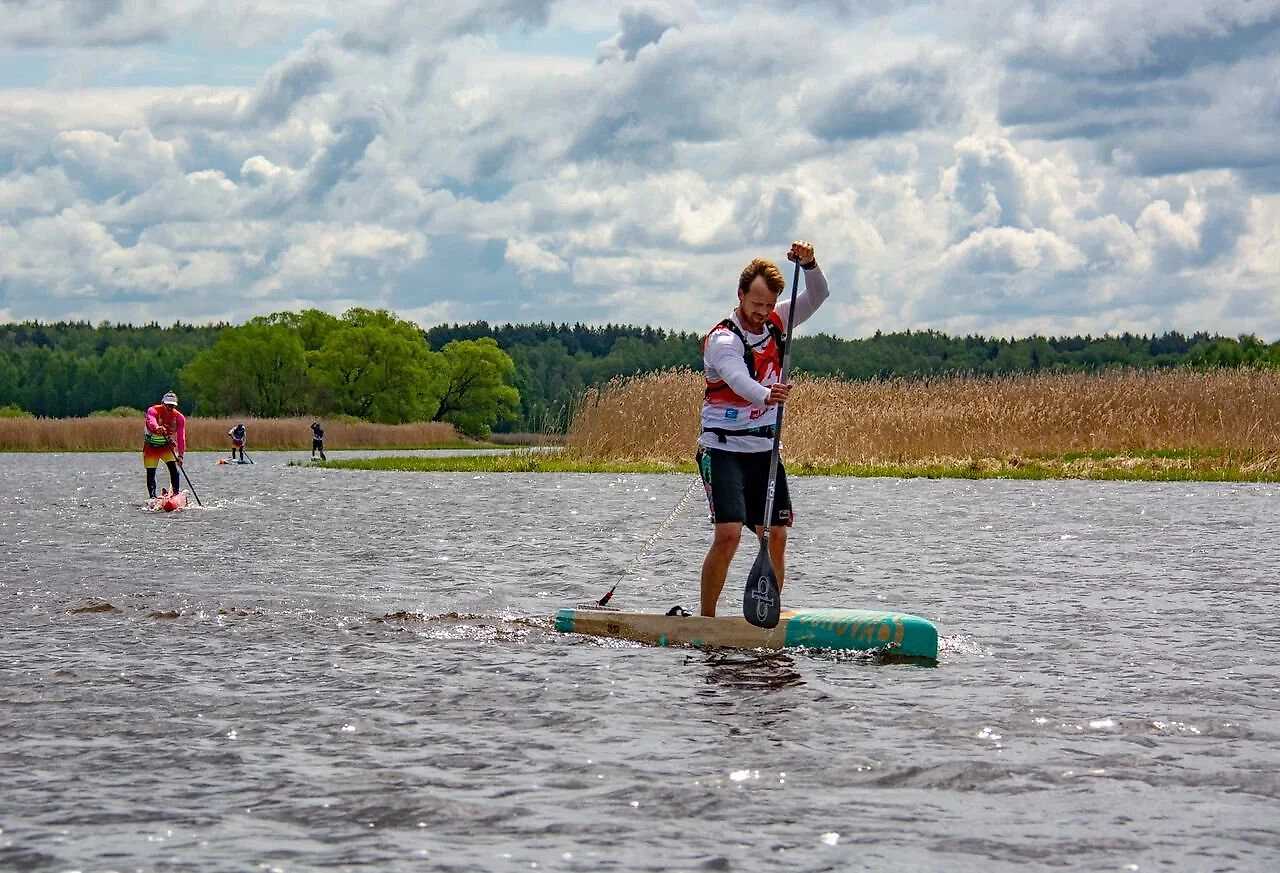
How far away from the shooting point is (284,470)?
48688mm

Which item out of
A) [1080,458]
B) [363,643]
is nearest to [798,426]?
[1080,458]

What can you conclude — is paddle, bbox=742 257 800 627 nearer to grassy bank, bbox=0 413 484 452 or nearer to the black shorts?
the black shorts

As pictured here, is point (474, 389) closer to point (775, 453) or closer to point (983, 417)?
point (983, 417)

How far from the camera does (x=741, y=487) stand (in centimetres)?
955

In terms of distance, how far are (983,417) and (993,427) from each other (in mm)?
342

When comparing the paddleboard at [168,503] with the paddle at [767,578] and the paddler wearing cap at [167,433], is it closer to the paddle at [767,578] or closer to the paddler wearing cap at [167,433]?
the paddler wearing cap at [167,433]

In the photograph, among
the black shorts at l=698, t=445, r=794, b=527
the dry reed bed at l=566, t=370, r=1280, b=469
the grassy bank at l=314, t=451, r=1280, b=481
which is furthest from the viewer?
the dry reed bed at l=566, t=370, r=1280, b=469

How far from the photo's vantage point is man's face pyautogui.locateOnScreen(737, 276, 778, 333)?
9.27m

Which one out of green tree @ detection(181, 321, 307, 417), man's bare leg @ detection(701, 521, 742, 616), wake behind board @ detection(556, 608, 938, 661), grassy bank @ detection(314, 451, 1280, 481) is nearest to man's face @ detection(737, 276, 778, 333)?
man's bare leg @ detection(701, 521, 742, 616)

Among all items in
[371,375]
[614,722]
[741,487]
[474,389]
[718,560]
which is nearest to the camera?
[614,722]

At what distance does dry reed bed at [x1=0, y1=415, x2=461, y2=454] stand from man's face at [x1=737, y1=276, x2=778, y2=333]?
6729 centimetres

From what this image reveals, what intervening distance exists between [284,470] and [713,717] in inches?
1683

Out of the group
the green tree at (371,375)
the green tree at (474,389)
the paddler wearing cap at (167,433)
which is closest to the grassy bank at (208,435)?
the green tree at (371,375)

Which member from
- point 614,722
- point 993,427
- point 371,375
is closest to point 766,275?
point 614,722
